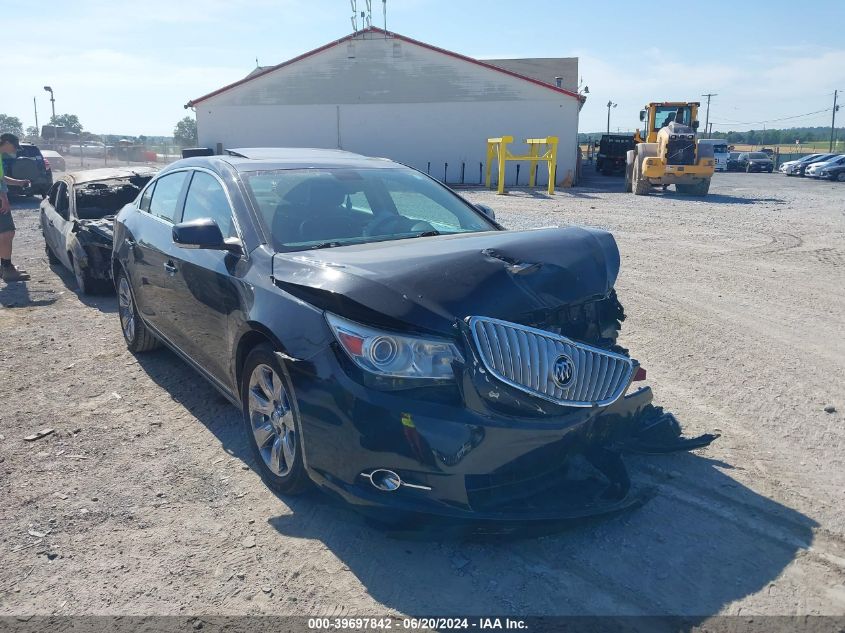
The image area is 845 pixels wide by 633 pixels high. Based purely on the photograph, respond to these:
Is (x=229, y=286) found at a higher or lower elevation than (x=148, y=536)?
higher

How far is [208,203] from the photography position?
15.0 feet

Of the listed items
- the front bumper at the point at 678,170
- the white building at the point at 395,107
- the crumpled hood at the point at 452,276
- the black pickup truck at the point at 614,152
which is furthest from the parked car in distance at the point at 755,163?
the crumpled hood at the point at 452,276

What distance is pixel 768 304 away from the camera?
7.50 m

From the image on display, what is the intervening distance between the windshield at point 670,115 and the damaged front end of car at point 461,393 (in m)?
25.2

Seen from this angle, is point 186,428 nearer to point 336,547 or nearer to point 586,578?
point 336,547

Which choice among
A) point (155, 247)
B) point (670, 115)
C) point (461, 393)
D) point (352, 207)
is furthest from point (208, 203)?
point (670, 115)

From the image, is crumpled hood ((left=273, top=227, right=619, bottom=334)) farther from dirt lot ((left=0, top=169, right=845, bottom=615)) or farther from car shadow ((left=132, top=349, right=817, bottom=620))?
dirt lot ((left=0, top=169, right=845, bottom=615))

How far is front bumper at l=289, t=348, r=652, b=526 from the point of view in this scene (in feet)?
9.48

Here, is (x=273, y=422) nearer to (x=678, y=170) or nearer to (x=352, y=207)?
(x=352, y=207)

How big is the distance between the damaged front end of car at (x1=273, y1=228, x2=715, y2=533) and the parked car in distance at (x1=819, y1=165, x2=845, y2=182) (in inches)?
1595

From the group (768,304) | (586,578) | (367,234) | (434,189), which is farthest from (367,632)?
(768,304)

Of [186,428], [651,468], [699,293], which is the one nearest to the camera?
[651,468]

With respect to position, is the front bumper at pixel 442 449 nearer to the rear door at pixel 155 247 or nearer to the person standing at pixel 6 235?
the rear door at pixel 155 247

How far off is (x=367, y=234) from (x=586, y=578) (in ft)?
7.53
